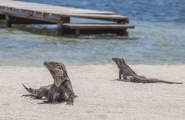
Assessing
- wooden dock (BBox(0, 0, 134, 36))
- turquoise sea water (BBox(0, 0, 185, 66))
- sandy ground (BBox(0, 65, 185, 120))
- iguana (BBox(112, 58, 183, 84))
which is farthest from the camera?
wooden dock (BBox(0, 0, 134, 36))

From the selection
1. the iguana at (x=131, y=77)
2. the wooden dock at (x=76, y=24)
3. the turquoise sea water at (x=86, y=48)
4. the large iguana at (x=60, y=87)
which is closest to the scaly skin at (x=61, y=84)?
the large iguana at (x=60, y=87)

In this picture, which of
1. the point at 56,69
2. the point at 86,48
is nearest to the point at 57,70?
the point at 56,69

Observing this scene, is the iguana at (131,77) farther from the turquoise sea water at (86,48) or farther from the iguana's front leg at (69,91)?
the turquoise sea water at (86,48)

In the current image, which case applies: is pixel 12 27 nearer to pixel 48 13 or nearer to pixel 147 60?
pixel 48 13

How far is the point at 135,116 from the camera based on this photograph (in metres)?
7.14

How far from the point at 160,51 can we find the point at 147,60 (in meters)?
2.19

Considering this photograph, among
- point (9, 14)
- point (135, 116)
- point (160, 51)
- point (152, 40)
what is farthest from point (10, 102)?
point (9, 14)

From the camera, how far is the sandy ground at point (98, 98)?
7141 millimetres

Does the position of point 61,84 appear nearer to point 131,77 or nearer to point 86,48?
point 131,77

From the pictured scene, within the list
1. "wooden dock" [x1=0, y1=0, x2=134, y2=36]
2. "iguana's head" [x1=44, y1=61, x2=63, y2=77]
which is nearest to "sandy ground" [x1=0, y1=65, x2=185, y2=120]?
"iguana's head" [x1=44, y1=61, x2=63, y2=77]

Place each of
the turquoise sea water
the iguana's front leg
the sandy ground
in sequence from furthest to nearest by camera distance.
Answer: the turquoise sea water
the iguana's front leg
the sandy ground

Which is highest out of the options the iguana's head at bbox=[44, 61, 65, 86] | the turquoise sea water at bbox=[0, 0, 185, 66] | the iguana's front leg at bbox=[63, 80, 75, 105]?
the iguana's head at bbox=[44, 61, 65, 86]

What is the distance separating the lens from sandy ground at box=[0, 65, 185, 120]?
7.14 metres

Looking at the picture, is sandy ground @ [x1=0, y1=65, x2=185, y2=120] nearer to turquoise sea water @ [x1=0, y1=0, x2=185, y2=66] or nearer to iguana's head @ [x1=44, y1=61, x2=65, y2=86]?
iguana's head @ [x1=44, y1=61, x2=65, y2=86]
